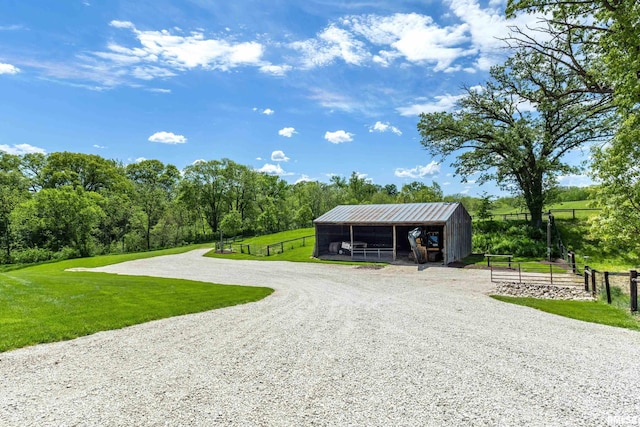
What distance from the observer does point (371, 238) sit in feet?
92.8

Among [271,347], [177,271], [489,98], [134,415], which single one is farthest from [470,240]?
[134,415]

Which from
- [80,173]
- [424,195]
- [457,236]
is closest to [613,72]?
[457,236]

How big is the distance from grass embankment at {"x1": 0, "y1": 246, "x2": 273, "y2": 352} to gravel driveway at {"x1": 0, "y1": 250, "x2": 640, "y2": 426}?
670mm

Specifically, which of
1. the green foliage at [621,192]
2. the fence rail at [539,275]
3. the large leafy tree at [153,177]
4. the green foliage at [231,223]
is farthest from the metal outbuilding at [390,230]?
the large leafy tree at [153,177]

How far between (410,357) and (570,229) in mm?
28162

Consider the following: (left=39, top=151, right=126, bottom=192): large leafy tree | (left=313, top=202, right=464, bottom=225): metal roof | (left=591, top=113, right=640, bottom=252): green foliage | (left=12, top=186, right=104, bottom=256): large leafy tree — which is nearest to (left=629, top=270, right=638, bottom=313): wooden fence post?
(left=591, top=113, right=640, bottom=252): green foliage

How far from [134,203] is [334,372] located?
47.3 meters

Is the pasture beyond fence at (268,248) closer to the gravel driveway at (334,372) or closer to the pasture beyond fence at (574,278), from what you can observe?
the pasture beyond fence at (574,278)

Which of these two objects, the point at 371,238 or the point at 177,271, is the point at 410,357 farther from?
the point at 371,238

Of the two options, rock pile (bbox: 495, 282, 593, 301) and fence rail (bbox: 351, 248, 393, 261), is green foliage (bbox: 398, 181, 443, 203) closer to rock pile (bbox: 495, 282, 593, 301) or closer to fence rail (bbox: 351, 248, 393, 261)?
fence rail (bbox: 351, 248, 393, 261)

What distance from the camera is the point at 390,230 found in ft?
91.7

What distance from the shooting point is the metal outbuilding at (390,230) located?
22.0 metres

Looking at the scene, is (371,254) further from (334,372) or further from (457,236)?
(334,372)

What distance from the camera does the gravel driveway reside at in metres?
4.28
